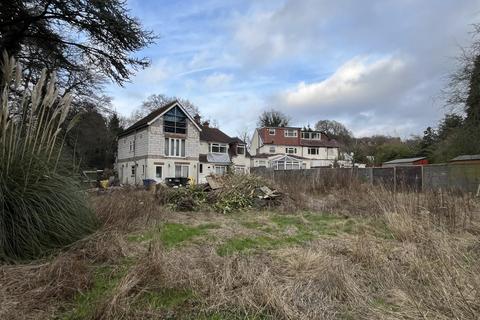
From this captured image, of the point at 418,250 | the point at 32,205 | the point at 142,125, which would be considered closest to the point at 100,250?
the point at 32,205

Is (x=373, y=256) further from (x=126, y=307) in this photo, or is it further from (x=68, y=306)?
(x=68, y=306)

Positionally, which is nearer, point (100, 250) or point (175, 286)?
point (175, 286)

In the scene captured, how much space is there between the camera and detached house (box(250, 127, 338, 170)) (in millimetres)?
53391

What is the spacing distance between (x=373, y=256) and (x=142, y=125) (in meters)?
35.4

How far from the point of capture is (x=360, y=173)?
19.2m

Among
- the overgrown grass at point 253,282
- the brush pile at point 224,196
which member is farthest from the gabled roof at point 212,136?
the overgrown grass at point 253,282

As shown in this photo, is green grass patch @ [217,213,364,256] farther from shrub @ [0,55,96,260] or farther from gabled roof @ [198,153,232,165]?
gabled roof @ [198,153,232,165]

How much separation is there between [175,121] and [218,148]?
7.71 m

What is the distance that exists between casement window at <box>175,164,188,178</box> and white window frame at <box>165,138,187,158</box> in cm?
106

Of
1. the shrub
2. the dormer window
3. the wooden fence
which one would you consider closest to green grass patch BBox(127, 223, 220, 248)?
the shrub

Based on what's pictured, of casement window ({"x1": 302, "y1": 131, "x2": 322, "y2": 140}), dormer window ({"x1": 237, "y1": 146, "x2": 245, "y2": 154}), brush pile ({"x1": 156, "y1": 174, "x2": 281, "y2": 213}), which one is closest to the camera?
brush pile ({"x1": 156, "y1": 174, "x2": 281, "y2": 213})

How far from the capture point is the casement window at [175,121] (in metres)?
38.0

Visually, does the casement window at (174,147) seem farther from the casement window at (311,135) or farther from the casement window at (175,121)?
the casement window at (311,135)

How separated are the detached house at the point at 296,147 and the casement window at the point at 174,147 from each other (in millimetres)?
15339
